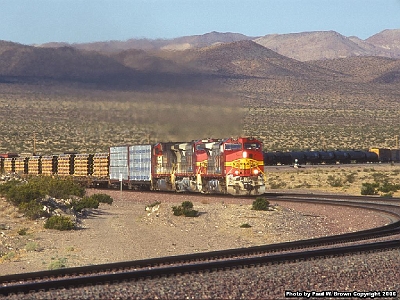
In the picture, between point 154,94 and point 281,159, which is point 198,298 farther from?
point 281,159

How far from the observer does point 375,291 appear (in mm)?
15047

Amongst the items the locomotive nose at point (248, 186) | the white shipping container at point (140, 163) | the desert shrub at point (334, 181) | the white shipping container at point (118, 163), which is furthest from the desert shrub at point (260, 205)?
the desert shrub at point (334, 181)

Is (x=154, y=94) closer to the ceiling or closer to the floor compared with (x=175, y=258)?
closer to the ceiling

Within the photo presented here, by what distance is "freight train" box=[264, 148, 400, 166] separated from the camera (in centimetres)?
9394

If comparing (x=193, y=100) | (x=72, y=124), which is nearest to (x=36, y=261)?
(x=193, y=100)

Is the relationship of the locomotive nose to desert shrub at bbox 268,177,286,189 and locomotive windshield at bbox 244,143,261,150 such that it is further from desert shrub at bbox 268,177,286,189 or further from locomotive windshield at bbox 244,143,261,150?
desert shrub at bbox 268,177,286,189

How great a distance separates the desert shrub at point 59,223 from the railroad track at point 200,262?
976cm

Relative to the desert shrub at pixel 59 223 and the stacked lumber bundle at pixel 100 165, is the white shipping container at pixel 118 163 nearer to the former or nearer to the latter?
the stacked lumber bundle at pixel 100 165

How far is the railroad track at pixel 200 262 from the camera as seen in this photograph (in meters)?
15.1

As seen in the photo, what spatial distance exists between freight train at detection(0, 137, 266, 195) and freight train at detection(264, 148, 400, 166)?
115ft

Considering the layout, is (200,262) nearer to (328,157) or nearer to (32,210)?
(32,210)

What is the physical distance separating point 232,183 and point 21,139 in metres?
90.9

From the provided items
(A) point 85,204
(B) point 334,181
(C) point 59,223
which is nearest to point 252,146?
(A) point 85,204

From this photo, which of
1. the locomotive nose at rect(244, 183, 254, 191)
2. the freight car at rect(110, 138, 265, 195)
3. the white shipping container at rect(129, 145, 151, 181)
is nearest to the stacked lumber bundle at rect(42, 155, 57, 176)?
the white shipping container at rect(129, 145, 151, 181)
